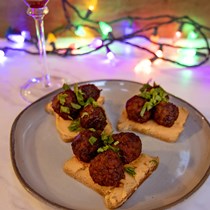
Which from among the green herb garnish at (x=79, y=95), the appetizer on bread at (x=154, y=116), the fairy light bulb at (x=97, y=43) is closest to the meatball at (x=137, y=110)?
the appetizer on bread at (x=154, y=116)

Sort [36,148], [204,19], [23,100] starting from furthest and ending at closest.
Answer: [204,19]
[23,100]
[36,148]

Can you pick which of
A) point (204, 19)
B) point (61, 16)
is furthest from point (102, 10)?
point (204, 19)

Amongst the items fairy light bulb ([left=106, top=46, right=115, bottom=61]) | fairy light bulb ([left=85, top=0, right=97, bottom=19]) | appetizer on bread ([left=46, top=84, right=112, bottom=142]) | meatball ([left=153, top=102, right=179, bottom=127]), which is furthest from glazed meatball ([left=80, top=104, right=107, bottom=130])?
fairy light bulb ([left=85, top=0, right=97, bottom=19])

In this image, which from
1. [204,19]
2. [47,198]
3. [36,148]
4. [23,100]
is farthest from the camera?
[204,19]

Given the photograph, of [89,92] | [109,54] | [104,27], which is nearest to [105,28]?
[104,27]

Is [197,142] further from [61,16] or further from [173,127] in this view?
[61,16]

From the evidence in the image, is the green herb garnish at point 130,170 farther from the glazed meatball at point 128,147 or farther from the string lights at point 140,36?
the string lights at point 140,36
